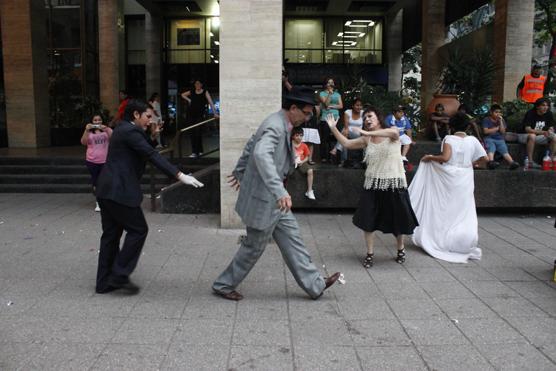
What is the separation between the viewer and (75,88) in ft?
63.9

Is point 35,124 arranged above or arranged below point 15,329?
above

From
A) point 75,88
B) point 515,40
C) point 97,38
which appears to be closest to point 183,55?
point 97,38

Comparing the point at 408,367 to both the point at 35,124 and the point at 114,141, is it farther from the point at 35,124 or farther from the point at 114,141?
the point at 35,124

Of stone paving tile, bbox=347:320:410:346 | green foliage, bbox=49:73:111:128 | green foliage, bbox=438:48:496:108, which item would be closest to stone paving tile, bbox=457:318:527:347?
stone paving tile, bbox=347:320:410:346

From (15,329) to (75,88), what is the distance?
16.9 metres

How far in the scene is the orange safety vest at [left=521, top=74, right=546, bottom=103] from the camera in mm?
11837

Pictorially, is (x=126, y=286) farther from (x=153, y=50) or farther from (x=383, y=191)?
(x=153, y=50)

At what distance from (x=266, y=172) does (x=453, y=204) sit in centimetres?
314

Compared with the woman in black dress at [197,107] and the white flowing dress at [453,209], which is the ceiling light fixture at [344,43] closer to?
the woman in black dress at [197,107]

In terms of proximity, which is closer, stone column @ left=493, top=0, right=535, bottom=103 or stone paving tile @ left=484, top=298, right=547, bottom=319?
stone paving tile @ left=484, top=298, right=547, bottom=319

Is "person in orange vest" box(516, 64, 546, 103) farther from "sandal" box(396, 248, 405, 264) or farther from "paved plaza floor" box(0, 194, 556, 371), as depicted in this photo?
"sandal" box(396, 248, 405, 264)

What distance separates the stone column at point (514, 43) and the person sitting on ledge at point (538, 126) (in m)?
4.95

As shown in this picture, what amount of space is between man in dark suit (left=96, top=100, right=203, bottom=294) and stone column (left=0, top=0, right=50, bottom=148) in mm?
11610

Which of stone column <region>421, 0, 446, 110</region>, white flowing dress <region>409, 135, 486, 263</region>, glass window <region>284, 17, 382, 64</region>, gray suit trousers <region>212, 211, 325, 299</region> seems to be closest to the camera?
gray suit trousers <region>212, 211, 325, 299</region>
